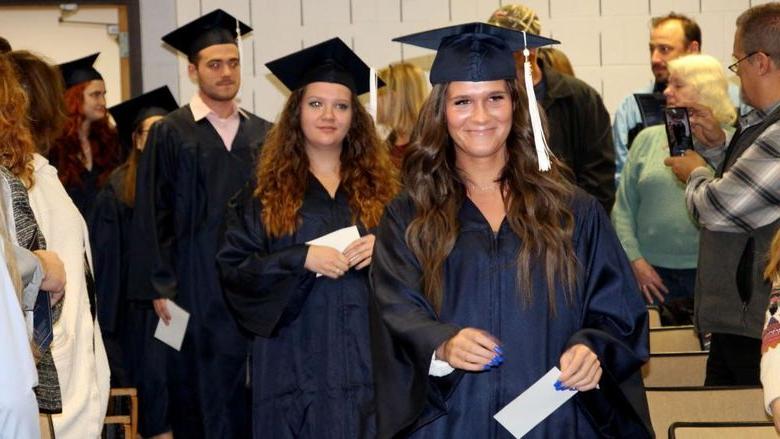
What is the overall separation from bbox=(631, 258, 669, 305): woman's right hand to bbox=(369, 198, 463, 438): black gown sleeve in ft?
9.76

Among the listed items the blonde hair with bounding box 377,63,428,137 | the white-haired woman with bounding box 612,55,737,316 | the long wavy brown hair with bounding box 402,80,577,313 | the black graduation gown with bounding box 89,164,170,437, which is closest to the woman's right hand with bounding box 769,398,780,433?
the long wavy brown hair with bounding box 402,80,577,313

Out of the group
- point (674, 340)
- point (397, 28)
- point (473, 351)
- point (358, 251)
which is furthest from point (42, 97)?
point (397, 28)

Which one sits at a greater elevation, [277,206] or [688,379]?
[277,206]

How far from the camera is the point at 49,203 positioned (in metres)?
4.52

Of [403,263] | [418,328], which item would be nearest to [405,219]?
[403,263]

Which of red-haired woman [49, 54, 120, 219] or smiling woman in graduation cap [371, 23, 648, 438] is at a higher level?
red-haired woman [49, 54, 120, 219]

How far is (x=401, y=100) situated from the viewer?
7113 mm

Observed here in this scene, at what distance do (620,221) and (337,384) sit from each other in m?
2.03

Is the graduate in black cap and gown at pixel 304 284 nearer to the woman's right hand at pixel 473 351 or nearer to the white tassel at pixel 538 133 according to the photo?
the white tassel at pixel 538 133

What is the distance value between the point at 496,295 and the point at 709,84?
2.75 m

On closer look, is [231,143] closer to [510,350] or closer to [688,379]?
[688,379]

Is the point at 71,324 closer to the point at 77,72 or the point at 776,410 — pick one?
the point at 776,410

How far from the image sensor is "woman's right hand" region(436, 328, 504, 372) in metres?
3.46

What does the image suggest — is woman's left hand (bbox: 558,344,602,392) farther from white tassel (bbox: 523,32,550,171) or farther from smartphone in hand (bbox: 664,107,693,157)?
smartphone in hand (bbox: 664,107,693,157)
